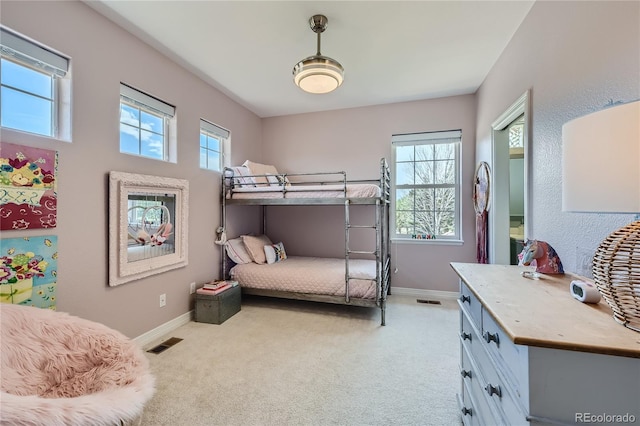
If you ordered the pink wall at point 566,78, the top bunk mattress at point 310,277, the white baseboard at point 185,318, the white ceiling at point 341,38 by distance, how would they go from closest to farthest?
the pink wall at point 566,78 → the white ceiling at point 341,38 → the white baseboard at point 185,318 → the top bunk mattress at point 310,277

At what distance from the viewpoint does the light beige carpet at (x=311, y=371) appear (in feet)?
5.14

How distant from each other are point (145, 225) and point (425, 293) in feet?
11.3

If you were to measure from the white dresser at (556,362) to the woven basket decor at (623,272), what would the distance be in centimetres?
5

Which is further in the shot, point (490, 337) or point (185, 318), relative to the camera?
point (185, 318)

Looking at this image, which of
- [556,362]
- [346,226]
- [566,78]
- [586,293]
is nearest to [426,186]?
[346,226]

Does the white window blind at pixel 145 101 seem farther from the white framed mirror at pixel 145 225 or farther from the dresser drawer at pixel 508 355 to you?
the dresser drawer at pixel 508 355

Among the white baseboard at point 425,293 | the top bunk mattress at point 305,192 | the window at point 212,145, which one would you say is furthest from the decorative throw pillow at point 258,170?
the white baseboard at point 425,293

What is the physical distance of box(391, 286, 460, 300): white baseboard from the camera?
3.60 m

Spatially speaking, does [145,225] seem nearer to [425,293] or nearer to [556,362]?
[556,362]

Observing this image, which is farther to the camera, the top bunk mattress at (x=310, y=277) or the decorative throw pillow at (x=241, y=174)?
the decorative throw pillow at (x=241, y=174)

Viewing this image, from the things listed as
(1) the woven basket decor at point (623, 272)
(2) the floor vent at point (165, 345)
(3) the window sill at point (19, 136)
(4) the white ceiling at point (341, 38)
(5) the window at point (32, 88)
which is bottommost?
(2) the floor vent at point (165, 345)

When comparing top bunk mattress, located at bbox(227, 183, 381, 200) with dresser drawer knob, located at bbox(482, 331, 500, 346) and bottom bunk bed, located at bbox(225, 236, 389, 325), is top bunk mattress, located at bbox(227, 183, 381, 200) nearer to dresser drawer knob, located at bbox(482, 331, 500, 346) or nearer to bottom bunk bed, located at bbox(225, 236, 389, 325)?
bottom bunk bed, located at bbox(225, 236, 389, 325)

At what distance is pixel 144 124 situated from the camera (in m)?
2.50

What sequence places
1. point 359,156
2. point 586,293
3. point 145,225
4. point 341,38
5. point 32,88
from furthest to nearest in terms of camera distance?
1. point 359,156
2. point 145,225
3. point 341,38
4. point 32,88
5. point 586,293
